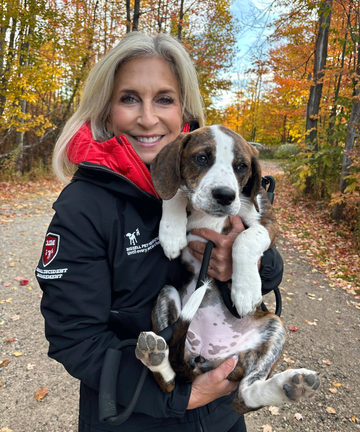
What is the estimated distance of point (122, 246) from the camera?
1.73m

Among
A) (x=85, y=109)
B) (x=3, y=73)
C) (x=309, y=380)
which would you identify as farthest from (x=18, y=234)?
(x=309, y=380)

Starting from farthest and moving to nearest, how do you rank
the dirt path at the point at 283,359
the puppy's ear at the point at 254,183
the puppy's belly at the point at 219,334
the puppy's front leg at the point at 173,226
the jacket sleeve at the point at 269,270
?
the dirt path at the point at 283,359 → the puppy's ear at the point at 254,183 → the jacket sleeve at the point at 269,270 → the puppy's belly at the point at 219,334 → the puppy's front leg at the point at 173,226

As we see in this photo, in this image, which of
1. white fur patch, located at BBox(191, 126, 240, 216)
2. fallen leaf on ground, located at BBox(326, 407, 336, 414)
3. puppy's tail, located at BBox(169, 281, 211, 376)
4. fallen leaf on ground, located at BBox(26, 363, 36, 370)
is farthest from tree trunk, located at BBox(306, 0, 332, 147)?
puppy's tail, located at BBox(169, 281, 211, 376)

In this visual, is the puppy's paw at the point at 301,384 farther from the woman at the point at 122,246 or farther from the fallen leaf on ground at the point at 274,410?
the fallen leaf on ground at the point at 274,410

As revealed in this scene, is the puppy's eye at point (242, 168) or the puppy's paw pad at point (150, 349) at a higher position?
the puppy's eye at point (242, 168)

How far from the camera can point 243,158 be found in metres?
2.23

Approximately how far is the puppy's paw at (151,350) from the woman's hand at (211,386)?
0.30 meters

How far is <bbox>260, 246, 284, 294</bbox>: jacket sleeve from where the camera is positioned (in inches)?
85.4

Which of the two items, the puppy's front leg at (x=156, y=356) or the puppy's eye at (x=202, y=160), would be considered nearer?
the puppy's front leg at (x=156, y=356)

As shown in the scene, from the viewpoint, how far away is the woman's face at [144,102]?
210 cm

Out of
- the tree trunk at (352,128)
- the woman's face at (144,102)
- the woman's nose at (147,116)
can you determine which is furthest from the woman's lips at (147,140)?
the tree trunk at (352,128)

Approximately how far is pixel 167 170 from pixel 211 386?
131 cm

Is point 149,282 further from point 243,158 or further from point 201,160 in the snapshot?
point 243,158

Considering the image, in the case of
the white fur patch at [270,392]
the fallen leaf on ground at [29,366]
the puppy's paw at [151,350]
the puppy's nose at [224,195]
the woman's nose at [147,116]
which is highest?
the woman's nose at [147,116]
